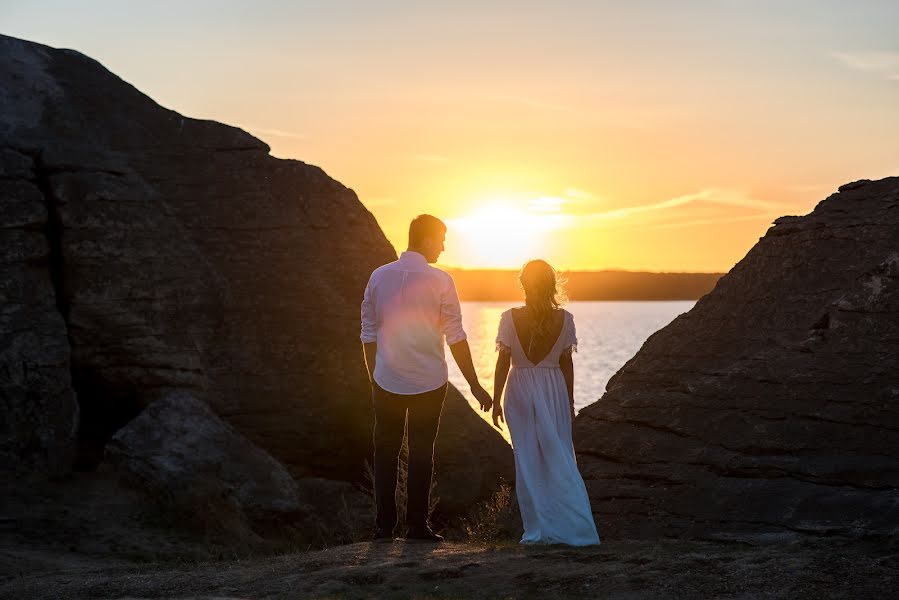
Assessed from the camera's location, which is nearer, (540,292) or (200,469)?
(540,292)

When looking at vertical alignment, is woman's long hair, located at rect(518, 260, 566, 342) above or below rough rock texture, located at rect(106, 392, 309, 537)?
above

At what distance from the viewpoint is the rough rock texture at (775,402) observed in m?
8.77

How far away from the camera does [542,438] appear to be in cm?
880

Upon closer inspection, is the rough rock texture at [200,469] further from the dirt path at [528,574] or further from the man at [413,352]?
the man at [413,352]

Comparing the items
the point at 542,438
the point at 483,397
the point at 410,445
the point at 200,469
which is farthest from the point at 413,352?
the point at 200,469

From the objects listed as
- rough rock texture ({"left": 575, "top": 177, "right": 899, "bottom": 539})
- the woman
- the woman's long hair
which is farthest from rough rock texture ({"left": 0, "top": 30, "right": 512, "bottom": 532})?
the woman's long hair

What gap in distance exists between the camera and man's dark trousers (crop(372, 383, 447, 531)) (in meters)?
8.59

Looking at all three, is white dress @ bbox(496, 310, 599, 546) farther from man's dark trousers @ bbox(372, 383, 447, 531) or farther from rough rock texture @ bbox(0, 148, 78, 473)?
rough rock texture @ bbox(0, 148, 78, 473)

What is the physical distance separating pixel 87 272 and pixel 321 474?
4588 millimetres

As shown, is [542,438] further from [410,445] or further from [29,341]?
[29,341]

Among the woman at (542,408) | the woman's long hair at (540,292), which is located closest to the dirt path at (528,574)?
the woman at (542,408)

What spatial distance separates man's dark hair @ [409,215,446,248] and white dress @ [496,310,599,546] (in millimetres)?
964

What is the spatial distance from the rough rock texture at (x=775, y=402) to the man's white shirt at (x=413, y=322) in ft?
7.70

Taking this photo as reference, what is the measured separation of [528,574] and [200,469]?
22.6ft
